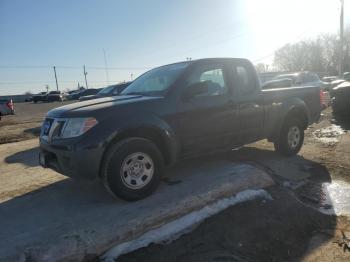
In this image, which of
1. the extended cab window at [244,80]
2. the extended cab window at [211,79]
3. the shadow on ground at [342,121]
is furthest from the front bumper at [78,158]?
the shadow on ground at [342,121]

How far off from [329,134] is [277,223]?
593 centimetres

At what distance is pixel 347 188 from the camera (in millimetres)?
5309

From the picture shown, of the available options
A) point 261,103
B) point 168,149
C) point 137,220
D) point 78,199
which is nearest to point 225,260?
point 137,220

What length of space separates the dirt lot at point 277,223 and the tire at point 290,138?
17 cm

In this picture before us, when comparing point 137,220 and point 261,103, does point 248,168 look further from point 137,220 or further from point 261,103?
point 137,220

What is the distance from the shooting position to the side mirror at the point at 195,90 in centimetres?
501

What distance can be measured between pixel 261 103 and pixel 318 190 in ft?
5.73

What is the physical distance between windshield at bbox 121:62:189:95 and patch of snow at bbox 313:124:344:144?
458cm

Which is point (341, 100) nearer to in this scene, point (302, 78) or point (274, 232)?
point (302, 78)

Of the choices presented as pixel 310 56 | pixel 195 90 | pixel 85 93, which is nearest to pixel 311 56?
pixel 310 56

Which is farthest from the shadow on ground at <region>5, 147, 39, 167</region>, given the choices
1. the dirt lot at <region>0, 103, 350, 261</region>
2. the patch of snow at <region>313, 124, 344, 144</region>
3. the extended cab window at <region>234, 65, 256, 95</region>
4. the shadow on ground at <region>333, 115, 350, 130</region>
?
the shadow on ground at <region>333, 115, 350, 130</region>

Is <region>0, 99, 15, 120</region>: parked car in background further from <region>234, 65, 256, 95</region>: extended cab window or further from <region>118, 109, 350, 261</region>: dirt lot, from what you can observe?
<region>118, 109, 350, 261</region>: dirt lot

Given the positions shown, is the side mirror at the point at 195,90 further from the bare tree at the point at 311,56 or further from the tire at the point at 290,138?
the bare tree at the point at 311,56

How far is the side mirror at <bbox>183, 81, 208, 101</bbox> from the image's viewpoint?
5012 millimetres
